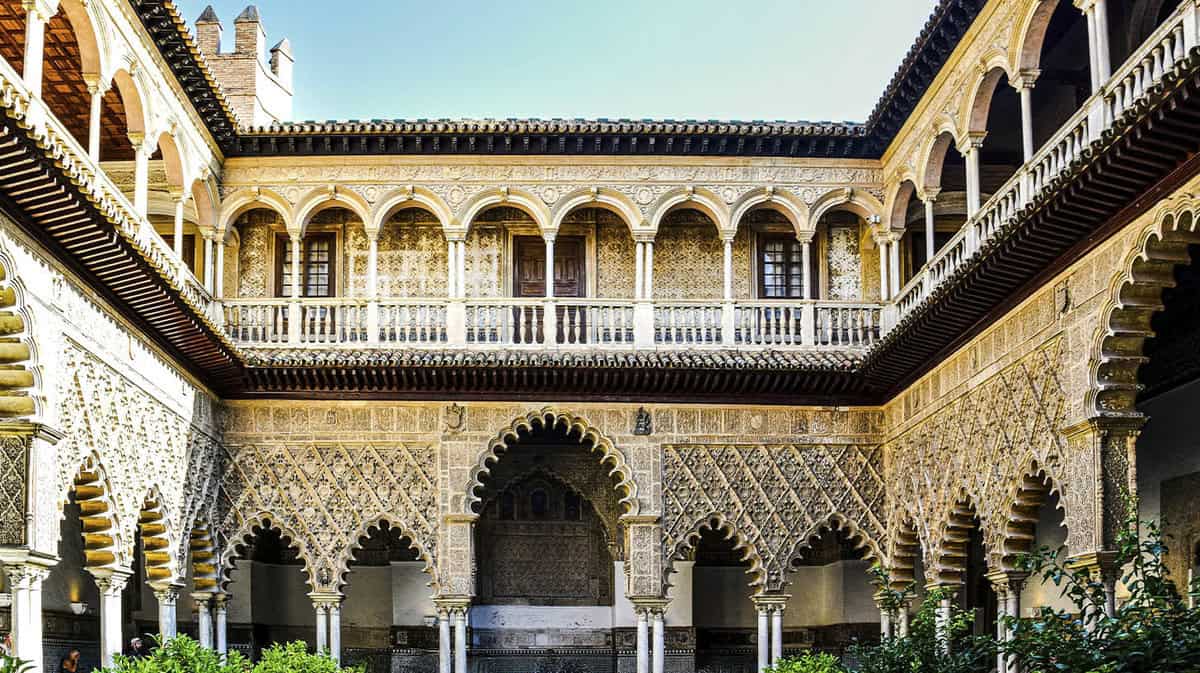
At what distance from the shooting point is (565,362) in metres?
16.5

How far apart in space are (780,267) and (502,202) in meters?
3.38

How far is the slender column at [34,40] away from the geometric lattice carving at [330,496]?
6314mm

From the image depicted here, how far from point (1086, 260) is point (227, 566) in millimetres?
9652

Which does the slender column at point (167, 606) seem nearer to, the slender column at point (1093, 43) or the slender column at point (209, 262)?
the slender column at point (209, 262)

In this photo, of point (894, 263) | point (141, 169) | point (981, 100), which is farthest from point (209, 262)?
point (981, 100)

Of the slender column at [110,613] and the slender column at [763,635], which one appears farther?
the slender column at [763,635]

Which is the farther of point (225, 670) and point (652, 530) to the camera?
point (652, 530)

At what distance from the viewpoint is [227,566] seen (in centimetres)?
1658

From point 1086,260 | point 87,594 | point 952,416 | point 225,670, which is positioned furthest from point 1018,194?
point 87,594

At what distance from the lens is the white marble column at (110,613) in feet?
43.9

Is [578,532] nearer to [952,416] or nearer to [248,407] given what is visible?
[248,407]

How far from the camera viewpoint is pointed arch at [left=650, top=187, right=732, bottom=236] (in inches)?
681

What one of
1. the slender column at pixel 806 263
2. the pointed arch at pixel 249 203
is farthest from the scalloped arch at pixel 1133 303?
the pointed arch at pixel 249 203

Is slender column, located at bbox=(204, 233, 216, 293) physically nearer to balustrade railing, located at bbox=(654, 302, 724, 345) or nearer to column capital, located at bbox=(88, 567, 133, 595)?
column capital, located at bbox=(88, 567, 133, 595)
